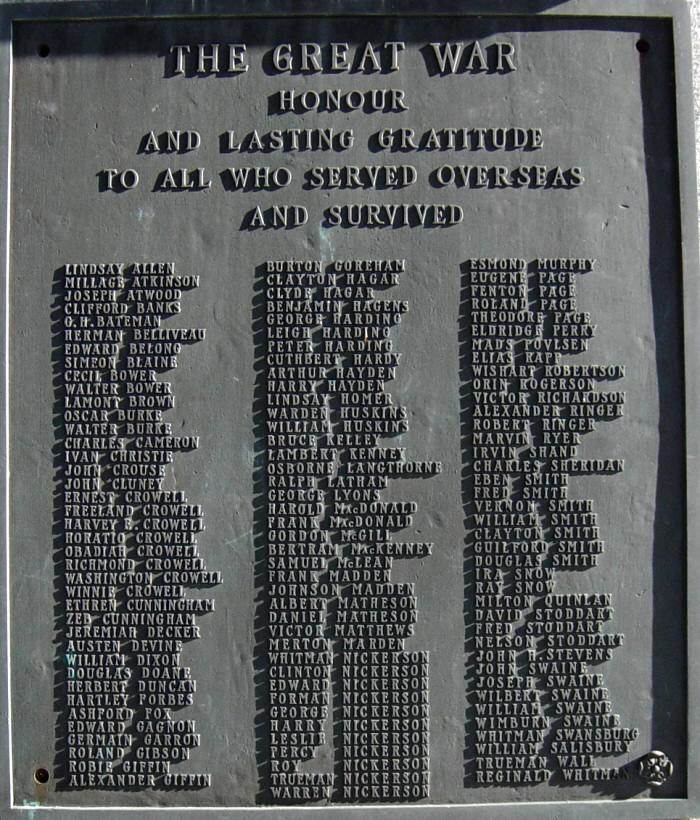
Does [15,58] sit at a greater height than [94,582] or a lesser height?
greater

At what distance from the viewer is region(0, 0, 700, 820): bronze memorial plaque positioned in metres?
3.10

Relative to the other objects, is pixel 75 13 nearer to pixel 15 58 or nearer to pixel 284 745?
pixel 15 58

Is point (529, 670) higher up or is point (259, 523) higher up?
point (259, 523)

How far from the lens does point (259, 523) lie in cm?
313

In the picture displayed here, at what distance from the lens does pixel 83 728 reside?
3.10 metres

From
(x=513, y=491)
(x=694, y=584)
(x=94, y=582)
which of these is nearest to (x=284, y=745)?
(x=94, y=582)

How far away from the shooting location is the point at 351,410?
3115 mm

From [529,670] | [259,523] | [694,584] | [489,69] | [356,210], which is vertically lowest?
[529,670]

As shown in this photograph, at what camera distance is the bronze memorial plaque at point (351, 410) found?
3102 millimetres

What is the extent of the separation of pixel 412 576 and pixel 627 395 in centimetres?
118

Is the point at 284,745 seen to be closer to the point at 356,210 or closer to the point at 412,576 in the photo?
the point at 412,576

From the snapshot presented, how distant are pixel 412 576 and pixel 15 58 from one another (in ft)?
9.20

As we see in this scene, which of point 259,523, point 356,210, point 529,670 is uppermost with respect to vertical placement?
point 356,210

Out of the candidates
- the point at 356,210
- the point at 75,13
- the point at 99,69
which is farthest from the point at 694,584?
the point at 75,13
